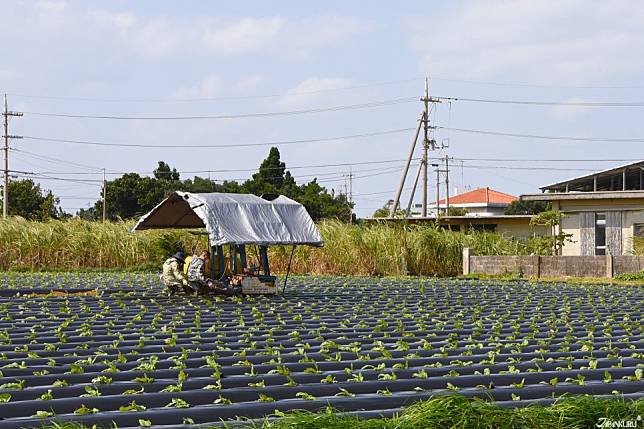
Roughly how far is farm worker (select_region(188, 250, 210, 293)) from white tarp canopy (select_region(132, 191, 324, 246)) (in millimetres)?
583

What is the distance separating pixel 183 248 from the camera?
80.6 ft

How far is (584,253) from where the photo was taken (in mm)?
26266

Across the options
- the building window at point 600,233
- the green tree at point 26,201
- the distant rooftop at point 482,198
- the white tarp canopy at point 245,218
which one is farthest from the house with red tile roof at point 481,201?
the white tarp canopy at point 245,218

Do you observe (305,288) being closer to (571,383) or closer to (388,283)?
(388,283)

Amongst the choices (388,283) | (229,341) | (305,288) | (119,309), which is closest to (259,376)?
(229,341)

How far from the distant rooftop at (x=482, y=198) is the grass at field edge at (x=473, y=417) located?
66.2 meters

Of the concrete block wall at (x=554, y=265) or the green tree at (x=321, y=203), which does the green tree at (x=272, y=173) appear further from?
the concrete block wall at (x=554, y=265)

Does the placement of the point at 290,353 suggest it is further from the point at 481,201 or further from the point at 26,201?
the point at 481,201

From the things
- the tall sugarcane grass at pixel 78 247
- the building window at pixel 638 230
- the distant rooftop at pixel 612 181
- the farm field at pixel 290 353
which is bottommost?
the farm field at pixel 290 353

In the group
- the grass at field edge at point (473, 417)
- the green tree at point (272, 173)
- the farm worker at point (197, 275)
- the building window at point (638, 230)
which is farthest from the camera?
the green tree at point (272, 173)

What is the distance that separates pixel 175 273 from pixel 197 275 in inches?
14.3

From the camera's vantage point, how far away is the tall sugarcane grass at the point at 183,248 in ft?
79.5

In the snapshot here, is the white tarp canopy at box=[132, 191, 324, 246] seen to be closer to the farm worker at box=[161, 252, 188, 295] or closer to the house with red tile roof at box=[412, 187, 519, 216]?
the farm worker at box=[161, 252, 188, 295]

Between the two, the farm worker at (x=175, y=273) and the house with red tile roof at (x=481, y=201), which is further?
the house with red tile roof at (x=481, y=201)
